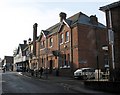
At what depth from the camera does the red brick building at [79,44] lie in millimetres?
34844

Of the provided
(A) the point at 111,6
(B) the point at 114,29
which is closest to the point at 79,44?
(B) the point at 114,29

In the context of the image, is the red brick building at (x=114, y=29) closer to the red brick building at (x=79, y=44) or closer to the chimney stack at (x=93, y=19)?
the red brick building at (x=79, y=44)

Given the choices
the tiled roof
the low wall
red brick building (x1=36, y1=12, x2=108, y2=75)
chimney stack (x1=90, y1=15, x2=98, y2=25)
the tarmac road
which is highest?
chimney stack (x1=90, y1=15, x2=98, y2=25)

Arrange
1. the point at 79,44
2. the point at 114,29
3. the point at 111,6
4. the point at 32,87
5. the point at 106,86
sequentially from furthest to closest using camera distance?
the point at 79,44
the point at 111,6
the point at 114,29
the point at 32,87
the point at 106,86

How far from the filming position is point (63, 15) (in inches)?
1720

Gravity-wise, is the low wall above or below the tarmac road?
above

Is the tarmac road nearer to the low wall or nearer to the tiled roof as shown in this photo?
the low wall

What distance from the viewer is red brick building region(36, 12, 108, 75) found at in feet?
114

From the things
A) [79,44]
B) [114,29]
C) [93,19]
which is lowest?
[79,44]

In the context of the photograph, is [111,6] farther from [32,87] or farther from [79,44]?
[79,44]

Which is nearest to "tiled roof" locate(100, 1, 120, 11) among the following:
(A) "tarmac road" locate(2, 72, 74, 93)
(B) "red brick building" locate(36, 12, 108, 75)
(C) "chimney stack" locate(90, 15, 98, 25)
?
(A) "tarmac road" locate(2, 72, 74, 93)

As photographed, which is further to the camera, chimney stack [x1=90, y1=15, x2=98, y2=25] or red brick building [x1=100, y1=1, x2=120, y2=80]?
chimney stack [x1=90, y1=15, x2=98, y2=25]

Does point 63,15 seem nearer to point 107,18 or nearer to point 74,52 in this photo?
point 74,52

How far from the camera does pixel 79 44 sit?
34594 mm
